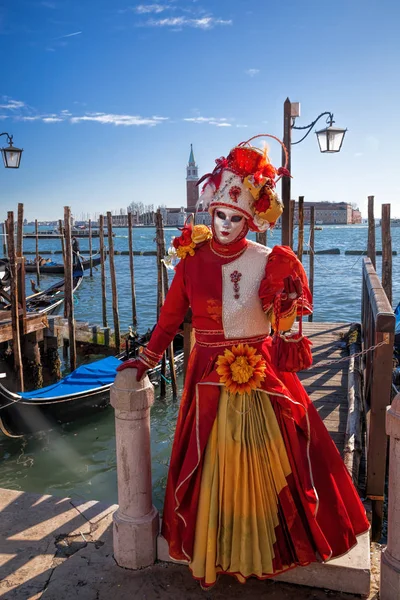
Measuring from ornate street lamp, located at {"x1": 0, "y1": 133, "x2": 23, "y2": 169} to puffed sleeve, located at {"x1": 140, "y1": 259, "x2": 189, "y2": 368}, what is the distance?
5549mm

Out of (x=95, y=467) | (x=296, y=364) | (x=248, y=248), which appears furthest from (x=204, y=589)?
(x=95, y=467)

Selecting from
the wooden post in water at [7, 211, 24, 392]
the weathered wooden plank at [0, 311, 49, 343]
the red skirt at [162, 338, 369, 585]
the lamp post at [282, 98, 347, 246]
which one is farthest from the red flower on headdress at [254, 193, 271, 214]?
the weathered wooden plank at [0, 311, 49, 343]

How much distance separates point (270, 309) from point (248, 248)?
26cm

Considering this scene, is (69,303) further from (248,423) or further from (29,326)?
(248,423)

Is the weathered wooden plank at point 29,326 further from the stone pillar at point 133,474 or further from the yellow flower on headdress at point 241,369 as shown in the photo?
the yellow flower on headdress at point 241,369

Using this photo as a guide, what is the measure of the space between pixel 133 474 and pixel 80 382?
5059mm

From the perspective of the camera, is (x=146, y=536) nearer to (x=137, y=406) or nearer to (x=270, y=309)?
(x=137, y=406)

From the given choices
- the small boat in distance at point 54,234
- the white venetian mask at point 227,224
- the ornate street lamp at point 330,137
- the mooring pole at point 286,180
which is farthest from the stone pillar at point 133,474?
the small boat in distance at point 54,234

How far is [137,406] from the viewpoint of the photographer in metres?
2.12

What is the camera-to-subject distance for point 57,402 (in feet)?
22.0

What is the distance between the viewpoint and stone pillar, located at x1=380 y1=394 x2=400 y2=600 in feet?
6.09

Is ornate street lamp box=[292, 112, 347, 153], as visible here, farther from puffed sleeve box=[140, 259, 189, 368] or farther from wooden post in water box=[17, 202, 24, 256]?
wooden post in water box=[17, 202, 24, 256]

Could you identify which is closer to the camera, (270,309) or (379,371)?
(270,309)

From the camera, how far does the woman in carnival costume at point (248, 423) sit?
196cm
